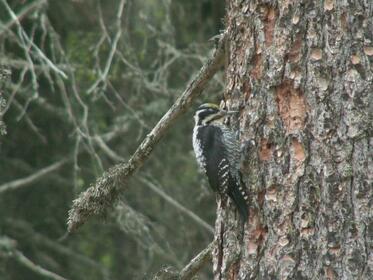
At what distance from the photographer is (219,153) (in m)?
5.76

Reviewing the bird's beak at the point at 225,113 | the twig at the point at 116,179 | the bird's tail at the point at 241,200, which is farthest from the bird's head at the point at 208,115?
the bird's tail at the point at 241,200

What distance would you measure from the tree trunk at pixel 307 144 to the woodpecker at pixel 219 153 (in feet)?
0.29

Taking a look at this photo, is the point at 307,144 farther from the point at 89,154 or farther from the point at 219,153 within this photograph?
the point at 89,154

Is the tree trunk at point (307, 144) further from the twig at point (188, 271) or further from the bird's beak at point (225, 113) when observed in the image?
the twig at point (188, 271)

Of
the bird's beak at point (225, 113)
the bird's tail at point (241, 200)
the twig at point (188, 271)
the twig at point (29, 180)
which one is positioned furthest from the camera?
the twig at point (29, 180)

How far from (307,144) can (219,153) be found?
1013mm

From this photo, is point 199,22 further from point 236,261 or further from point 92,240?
point 236,261

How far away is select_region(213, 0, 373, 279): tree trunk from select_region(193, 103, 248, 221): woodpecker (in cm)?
9

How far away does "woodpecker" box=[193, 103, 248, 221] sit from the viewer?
5145 millimetres

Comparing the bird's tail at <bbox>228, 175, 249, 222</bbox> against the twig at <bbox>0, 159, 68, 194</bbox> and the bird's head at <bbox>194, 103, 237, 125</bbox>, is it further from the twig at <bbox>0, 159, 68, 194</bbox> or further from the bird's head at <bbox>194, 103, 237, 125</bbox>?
the twig at <bbox>0, 159, 68, 194</bbox>

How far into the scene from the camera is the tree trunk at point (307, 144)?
473 cm

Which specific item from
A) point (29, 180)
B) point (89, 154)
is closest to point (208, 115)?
point (29, 180)

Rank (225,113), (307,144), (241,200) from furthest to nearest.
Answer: (225,113)
(241,200)
(307,144)

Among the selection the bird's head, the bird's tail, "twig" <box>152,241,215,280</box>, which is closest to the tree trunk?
the bird's tail
